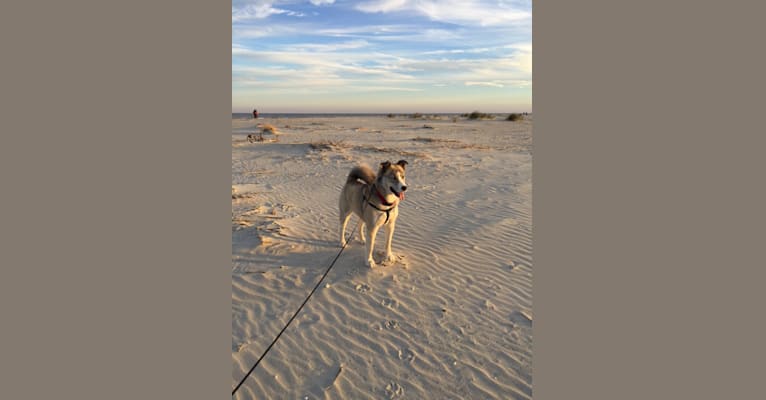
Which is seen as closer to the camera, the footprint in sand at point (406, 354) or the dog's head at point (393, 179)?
the footprint in sand at point (406, 354)

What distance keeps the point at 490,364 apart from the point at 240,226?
5394 mm

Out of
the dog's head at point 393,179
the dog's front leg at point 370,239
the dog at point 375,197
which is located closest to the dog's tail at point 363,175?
the dog at point 375,197

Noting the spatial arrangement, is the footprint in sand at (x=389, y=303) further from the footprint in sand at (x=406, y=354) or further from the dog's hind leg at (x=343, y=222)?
the dog's hind leg at (x=343, y=222)

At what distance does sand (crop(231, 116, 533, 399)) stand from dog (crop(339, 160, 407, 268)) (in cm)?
65

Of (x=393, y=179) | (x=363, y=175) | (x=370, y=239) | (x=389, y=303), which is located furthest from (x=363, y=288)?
(x=363, y=175)

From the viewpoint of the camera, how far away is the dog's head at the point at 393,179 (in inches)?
185

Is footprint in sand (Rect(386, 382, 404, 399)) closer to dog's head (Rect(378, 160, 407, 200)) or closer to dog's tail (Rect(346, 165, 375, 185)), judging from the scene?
dog's head (Rect(378, 160, 407, 200))

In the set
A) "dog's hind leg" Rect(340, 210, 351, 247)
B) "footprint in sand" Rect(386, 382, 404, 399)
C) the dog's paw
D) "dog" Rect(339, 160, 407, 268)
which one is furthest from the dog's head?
"footprint in sand" Rect(386, 382, 404, 399)

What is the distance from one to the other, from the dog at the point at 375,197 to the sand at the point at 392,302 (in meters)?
0.65

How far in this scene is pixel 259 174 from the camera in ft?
42.6

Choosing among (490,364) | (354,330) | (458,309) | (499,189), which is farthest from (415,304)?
(499,189)

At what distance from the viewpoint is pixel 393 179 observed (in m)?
4.77

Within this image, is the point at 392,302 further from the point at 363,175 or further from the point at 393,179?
the point at 363,175

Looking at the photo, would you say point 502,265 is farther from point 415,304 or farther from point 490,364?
point 490,364
